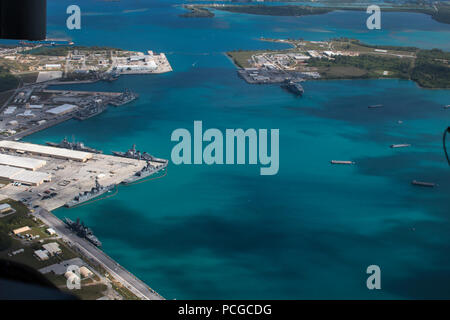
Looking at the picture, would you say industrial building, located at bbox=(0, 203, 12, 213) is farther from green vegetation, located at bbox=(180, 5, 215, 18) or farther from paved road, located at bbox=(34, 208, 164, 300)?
green vegetation, located at bbox=(180, 5, 215, 18)

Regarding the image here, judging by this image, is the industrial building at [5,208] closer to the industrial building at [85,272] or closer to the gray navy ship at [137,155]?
the industrial building at [85,272]

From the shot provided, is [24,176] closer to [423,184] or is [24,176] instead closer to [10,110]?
[10,110]

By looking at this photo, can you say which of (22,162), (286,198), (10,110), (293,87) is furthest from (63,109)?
(286,198)

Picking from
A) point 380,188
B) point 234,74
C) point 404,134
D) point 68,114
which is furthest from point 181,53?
point 380,188

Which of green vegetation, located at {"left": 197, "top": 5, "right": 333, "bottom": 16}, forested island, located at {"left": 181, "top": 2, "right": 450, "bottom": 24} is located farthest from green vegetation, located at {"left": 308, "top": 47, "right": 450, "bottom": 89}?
green vegetation, located at {"left": 197, "top": 5, "right": 333, "bottom": 16}

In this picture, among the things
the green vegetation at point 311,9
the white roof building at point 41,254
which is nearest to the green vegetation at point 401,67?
the green vegetation at point 311,9

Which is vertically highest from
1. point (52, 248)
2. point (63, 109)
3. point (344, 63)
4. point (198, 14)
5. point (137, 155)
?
point (198, 14)
